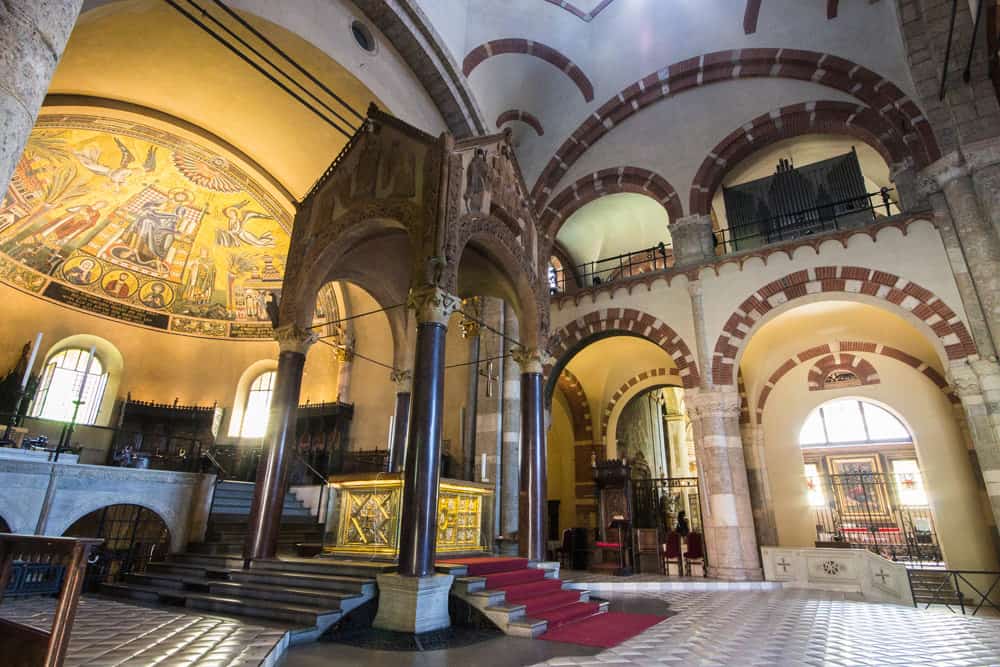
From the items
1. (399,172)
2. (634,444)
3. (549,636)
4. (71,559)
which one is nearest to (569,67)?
(399,172)

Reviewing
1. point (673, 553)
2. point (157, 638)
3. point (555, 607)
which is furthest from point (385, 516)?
point (673, 553)

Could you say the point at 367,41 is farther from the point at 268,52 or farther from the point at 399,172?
the point at 399,172

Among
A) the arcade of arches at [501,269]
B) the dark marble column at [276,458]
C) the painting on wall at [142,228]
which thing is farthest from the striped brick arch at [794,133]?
the painting on wall at [142,228]

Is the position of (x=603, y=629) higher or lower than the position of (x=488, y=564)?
lower

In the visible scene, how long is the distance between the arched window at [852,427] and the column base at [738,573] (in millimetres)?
10539

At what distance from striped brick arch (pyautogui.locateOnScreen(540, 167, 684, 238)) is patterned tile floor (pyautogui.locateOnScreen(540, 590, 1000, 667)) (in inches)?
329

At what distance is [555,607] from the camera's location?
17.6ft

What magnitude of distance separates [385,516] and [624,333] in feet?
23.8

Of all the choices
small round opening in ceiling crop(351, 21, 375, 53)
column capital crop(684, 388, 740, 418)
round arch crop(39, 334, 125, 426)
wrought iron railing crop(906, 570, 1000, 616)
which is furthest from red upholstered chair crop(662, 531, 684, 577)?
round arch crop(39, 334, 125, 426)

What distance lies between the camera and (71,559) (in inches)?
79.0

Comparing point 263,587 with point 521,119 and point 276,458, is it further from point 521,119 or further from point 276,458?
point 521,119

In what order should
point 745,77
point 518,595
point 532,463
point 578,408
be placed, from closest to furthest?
1. point 518,595
2. point 532,463
3. point 745,77
4. point 578,408

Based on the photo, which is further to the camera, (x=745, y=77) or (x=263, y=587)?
(x=745, y=77)

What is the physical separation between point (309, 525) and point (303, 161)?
7.79 meters
